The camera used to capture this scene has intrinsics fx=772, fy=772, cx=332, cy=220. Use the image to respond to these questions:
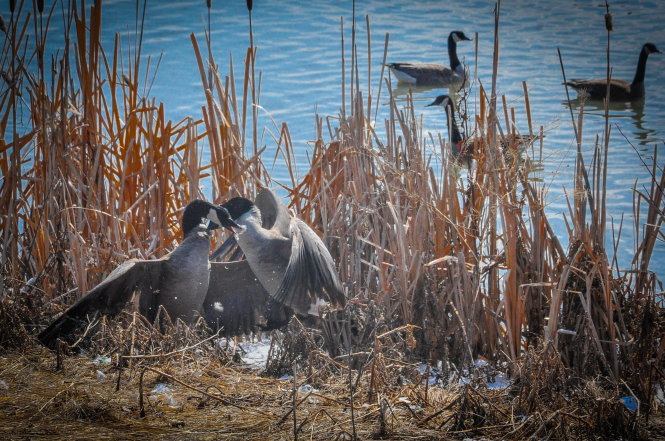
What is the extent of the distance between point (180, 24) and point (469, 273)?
12623mm

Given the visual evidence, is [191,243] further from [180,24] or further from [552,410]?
[180,24]

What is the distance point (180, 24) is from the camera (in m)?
15.4

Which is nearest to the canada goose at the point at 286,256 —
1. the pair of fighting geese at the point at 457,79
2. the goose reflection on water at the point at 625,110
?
the pair of fighting geese at the point at 457,79

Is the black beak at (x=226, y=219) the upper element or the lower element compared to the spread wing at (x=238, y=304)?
upper

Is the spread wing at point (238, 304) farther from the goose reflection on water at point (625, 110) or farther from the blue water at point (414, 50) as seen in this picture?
the goose reflection on water at point (625, 110)

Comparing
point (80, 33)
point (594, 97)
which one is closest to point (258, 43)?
point (594, 97)

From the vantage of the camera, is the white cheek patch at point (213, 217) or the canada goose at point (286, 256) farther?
the white cheek patch at point (213, 217)

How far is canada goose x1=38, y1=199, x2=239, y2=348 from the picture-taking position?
3998mm

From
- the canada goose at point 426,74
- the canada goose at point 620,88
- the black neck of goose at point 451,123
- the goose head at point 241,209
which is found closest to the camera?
the goose head at point 241,209

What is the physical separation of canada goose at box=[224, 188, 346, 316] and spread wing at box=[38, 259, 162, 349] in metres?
0.55

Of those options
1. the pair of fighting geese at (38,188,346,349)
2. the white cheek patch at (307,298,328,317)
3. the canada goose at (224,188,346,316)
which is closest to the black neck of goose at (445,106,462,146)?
the canada goose at (224,188,346,316)

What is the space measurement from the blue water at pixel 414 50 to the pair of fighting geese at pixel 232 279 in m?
4.52

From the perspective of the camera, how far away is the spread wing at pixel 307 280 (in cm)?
408

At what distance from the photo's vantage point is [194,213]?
4.47m
